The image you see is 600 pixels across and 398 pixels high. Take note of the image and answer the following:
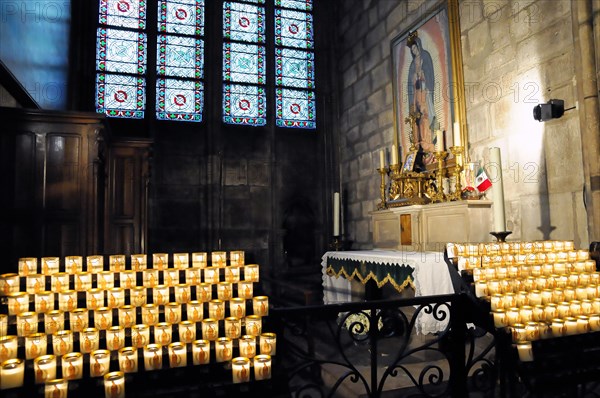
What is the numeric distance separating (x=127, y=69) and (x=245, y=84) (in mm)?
2104

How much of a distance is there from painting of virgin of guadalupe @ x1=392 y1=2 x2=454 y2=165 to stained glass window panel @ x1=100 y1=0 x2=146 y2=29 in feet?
15.1

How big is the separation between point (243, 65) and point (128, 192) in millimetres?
3555

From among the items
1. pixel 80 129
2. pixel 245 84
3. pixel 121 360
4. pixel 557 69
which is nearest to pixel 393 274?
pixel 557 69

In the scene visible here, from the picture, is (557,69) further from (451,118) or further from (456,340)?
(456,340)

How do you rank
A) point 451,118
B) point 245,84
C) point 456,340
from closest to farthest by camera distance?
point 456,340 < point 451,118 < point 245,84

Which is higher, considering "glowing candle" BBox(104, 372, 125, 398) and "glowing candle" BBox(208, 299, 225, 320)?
"glowing candle" BBox(208, 299, 225, 320)

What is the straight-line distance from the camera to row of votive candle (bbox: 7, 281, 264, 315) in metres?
1.88

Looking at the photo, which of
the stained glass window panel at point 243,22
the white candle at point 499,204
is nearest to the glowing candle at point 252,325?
the white candle at point 499,204

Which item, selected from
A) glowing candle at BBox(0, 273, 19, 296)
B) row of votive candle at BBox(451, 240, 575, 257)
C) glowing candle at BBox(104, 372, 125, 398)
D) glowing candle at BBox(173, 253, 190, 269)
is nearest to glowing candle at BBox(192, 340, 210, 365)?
glowing candle at BBox(104, 372, 125, 398)

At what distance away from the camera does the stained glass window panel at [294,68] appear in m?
8.12

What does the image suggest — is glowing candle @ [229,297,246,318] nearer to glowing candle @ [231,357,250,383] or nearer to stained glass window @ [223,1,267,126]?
glowing candle @ [231,357,250,383]

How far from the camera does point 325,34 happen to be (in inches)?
332

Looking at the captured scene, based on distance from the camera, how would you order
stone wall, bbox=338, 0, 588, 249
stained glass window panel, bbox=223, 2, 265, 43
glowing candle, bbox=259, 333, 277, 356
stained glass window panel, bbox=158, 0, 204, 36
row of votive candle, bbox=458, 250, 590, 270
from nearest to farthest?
glowing candle, bbox=259, 333, 277, 356 → row of votive candle, bbox=458, 250, 590, 270 → stone wall, bbox=338, 0, 588, 249 → stained glass window panel, bbox=158, 0, 204, 36 → stained glass window panel, bbox=223, 2, 265, 43

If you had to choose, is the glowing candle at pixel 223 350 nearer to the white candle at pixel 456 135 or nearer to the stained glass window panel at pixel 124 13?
the white candle at pixel 456 135
